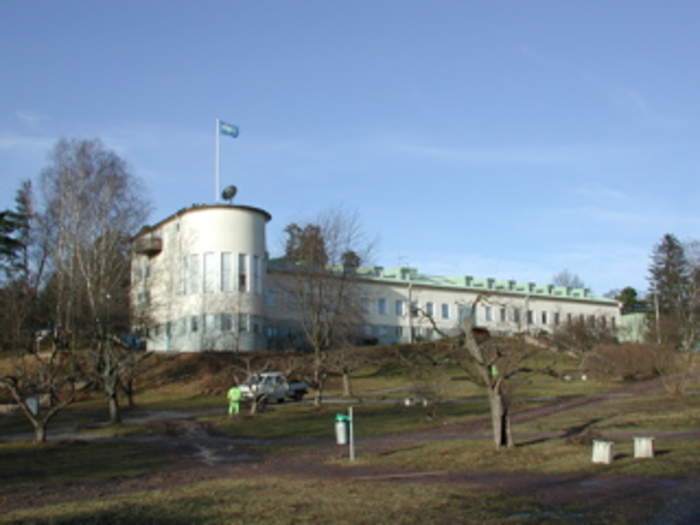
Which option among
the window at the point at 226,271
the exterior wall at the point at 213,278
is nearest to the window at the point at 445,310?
the exterior wall at the point at 213,278

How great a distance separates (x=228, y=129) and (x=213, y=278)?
11543 mm

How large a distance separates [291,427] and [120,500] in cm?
1471

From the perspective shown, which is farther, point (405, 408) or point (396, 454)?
point (405, 408)

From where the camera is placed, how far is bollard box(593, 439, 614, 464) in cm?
1581

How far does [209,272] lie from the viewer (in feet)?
178

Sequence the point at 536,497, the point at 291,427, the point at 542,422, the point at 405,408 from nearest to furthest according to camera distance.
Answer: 1. the point at 536,497
2. the point at 542,422
3. the point at 291,427
4. the point at 405,408

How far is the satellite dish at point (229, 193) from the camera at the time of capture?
185 ft

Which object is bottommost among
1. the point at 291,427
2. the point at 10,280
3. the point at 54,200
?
the point at 291,427

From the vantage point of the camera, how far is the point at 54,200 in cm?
4588

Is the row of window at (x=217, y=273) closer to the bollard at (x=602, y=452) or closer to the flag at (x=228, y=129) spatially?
the flag at (x=228, y=129)

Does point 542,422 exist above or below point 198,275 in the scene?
below

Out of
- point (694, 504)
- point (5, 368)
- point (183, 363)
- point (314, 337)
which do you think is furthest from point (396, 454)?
point (5, 368)

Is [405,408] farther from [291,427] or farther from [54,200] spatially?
[54,200]

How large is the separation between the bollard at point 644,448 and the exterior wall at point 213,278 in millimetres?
38494
